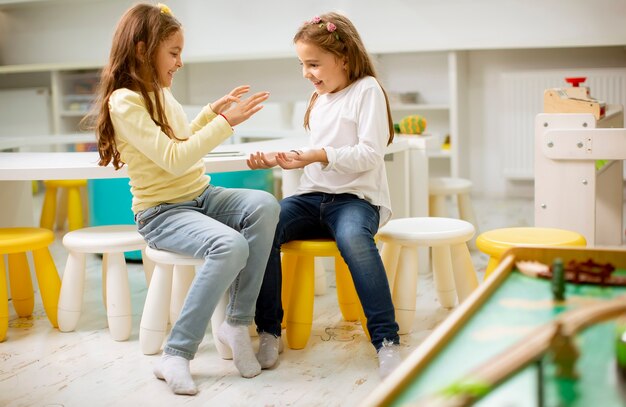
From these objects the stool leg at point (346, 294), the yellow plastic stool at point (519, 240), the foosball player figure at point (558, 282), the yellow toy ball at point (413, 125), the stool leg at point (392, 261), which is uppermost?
the yellow toy ball at point (413, 125)

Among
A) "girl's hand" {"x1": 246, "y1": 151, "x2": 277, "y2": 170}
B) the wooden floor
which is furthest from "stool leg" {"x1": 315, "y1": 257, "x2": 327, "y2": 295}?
"girl's hand" {"x1": 246, "y1": 151, "x2": 277, "y2": 170}

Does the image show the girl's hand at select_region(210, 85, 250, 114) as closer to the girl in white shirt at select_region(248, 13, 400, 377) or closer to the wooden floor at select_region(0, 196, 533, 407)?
the girl in white shirt at select_region(248, 13, 400, 377)

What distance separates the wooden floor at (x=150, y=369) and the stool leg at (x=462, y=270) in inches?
5.5

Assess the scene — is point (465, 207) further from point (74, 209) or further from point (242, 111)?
point (74, 209)

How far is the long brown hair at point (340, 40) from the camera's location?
87.4 inches

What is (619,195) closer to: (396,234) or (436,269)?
(436,269)

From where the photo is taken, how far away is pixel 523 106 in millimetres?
4828

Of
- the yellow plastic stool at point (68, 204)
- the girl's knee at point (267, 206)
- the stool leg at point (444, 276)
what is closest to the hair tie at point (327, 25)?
the girl's knee at point (267, 206)

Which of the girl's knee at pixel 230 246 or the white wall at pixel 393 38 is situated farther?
the white wall at pixel 393 38

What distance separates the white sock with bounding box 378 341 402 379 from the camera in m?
2.00

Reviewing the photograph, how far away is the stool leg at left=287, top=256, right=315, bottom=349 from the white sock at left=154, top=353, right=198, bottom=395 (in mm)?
351

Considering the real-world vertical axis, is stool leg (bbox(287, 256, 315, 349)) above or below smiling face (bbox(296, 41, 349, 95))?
below

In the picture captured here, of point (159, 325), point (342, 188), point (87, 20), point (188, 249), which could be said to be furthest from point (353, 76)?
point (87, 20)

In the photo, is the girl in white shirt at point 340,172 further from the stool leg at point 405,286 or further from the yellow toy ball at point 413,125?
the yellow toy ball at point 413,125
